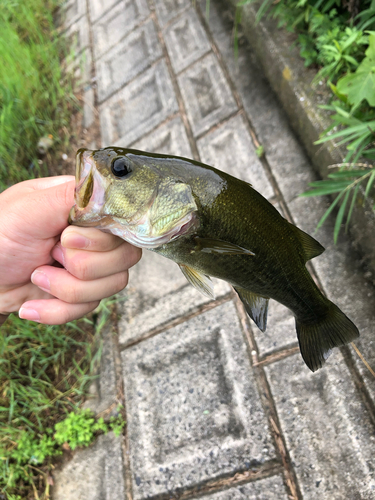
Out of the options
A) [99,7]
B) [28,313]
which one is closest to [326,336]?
[28,313]

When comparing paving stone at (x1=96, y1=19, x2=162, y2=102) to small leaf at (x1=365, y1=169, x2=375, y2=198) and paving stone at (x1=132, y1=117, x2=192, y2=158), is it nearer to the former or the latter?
paving stone at (x1=132, y1=117, x2=192, y2=158)

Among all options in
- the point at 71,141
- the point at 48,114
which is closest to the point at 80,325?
the point at 71,141

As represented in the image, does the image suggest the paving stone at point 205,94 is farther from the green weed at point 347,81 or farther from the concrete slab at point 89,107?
the concrete slab at point 89,107

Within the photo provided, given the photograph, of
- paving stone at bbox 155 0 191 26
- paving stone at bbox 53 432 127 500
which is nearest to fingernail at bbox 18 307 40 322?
paving stone at bbox 53 432 127 500

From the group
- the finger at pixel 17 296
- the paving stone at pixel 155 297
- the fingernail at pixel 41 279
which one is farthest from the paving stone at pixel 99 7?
the fingernail at pixel 41 279

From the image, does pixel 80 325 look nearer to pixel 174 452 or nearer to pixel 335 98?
pixel 174 452

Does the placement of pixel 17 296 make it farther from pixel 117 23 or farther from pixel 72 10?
pixel 72 10

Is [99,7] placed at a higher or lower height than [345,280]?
higher

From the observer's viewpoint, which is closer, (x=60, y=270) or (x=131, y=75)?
(x=60, y=270)
